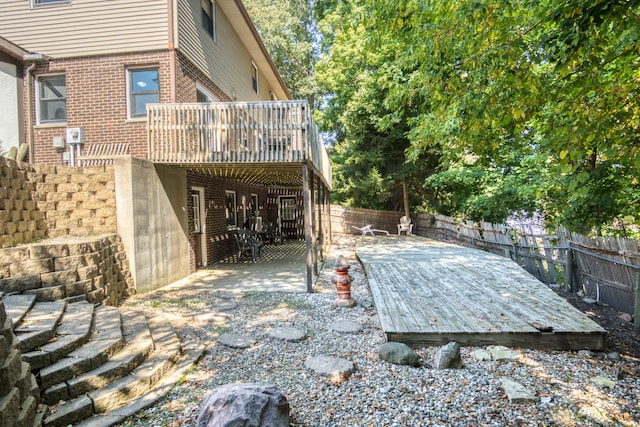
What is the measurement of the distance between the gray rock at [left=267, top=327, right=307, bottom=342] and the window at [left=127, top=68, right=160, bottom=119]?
651cm

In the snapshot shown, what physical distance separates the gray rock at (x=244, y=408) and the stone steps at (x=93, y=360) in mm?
901

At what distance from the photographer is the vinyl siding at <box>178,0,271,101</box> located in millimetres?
8984

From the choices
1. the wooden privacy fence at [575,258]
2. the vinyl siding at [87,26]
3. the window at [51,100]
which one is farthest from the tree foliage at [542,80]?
the window at [51,100]

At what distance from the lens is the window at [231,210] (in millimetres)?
12250

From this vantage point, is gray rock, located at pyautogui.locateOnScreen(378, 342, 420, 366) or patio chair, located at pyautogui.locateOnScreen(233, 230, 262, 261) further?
patio chair, located at pyautogui.locateOnScreen(233, 230, 262, 261)

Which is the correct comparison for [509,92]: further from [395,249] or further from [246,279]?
[395,249]

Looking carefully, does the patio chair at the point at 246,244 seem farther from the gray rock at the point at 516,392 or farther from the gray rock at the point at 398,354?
the gray rock at the point at 516,392

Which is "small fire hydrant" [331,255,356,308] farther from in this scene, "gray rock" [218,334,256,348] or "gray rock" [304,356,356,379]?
"gray rock" [304,356,356,379]

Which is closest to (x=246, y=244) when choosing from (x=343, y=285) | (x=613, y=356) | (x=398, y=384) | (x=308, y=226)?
(x=308, y=226)

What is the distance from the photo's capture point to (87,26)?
8.80m

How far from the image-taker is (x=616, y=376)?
3734 mm

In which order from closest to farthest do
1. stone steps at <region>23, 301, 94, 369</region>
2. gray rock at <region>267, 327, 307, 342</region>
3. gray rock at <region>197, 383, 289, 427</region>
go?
gray rock at <region>197, 383, 289, 427</region> → stone steps at <region>23, 301, 94, 369</region> → gray rock at <region>267, 327, 307, 342</region>

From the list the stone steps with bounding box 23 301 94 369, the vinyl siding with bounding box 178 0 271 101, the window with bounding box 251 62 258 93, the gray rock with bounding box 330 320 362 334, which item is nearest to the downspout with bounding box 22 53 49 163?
the vinyl siding with bounding box 178 0 271 101

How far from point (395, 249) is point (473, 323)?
7.89 meters
